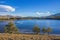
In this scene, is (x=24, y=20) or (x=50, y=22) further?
(x=50, y=22)

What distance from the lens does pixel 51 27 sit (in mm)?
7051

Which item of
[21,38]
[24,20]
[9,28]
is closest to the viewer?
[21,38]

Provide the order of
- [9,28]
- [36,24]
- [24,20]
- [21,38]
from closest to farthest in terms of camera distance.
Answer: [21,38], [24,20], [36,24], [9,28]

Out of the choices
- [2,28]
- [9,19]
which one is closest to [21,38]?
[9,19]

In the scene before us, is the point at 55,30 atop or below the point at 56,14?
below

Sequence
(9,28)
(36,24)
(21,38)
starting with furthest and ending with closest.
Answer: (9,28), (36,24), (21,38)

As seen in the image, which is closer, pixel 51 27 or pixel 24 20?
pixel 24 20

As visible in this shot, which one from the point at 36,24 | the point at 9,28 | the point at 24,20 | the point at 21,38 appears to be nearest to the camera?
the point at 21,38

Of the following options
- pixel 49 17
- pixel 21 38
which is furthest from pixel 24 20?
pixel 21 38

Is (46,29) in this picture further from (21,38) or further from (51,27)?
(21,38)

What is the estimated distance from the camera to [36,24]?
277 inches

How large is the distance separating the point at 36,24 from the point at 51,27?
67 cm

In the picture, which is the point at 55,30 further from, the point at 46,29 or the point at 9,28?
the point at 9,28

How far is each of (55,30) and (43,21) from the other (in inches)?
29.8
